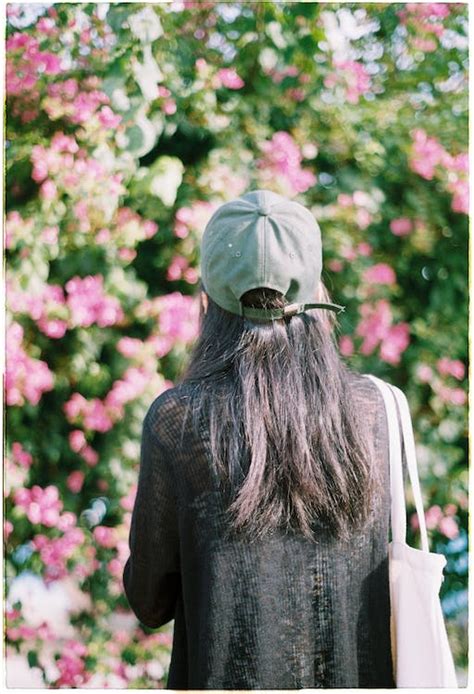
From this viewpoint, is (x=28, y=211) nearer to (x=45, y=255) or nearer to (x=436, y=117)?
(x=45, y=255)

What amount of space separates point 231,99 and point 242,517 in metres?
1.78

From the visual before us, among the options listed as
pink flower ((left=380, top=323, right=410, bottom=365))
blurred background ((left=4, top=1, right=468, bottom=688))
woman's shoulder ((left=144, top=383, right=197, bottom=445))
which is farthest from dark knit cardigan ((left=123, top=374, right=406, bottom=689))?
pink flower ((left=380, top=323, right=410, bottom=365))

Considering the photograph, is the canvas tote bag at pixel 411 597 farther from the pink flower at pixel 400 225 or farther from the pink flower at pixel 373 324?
the pink flower at pixel 400 225

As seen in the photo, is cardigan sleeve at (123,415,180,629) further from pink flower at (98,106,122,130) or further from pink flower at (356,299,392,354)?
pink flower at (356,299,392,354)

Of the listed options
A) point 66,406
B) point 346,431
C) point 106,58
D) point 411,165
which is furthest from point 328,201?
point 346,431

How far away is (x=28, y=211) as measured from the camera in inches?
103

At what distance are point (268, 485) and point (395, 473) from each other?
247mm

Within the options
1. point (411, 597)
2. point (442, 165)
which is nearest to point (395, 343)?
point (442, 165)

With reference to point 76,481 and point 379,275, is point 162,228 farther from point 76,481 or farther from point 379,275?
point 76,481

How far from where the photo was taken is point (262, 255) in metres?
1.38

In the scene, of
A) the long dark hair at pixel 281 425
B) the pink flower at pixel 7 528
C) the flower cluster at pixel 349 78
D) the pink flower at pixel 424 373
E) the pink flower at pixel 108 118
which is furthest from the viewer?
the pink flower at pixel 424 373

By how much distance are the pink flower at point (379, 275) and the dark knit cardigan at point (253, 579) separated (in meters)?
1.46

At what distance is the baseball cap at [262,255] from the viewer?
54.4 inches

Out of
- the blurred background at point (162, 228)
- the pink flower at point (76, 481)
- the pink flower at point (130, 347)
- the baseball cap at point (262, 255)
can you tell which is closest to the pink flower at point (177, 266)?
the blurred background at point (162, 228)
